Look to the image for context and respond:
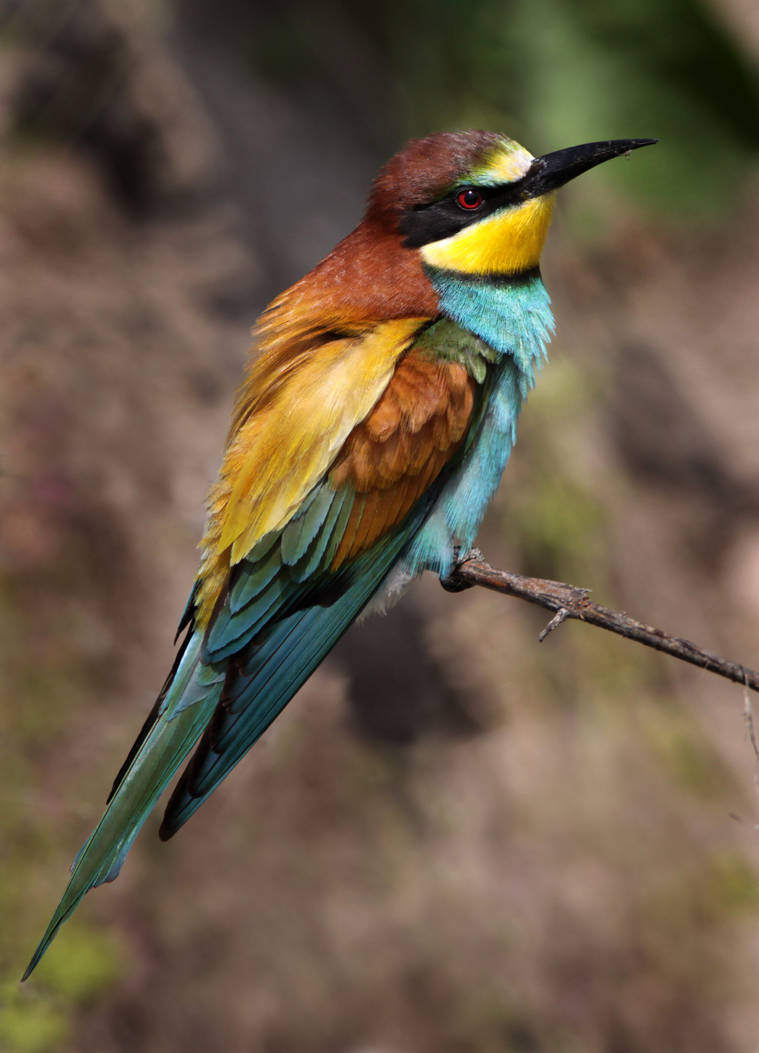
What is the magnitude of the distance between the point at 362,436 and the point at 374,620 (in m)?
1.90

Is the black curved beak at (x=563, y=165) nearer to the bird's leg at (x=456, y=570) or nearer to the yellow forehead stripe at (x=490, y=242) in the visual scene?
the yellow forehead stripe at (x=490, y=242)

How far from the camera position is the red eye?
7.81 feet

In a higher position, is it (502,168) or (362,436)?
(502,168)

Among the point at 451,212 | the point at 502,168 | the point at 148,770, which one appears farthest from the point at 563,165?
the point at 148,770

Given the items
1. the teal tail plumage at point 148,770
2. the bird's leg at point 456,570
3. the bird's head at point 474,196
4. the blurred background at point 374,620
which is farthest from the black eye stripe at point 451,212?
the blurred background at point 374,620

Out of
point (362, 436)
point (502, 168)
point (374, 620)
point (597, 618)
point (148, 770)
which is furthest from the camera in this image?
point (374, 620)

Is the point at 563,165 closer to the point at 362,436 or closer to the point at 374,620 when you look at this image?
the point at 362,436

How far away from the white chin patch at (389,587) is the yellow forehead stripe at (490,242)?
640 millimetres

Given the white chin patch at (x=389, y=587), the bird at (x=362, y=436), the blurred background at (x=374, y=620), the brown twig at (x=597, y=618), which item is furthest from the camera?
the blurred background at (x=374, y=620)

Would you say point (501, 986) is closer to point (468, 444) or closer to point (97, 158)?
point (468, 444)

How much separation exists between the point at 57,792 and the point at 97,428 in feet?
4.19

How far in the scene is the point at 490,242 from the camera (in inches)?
93.9

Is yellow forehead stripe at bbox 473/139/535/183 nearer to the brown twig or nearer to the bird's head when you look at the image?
the bird's head

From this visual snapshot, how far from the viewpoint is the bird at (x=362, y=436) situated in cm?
215
